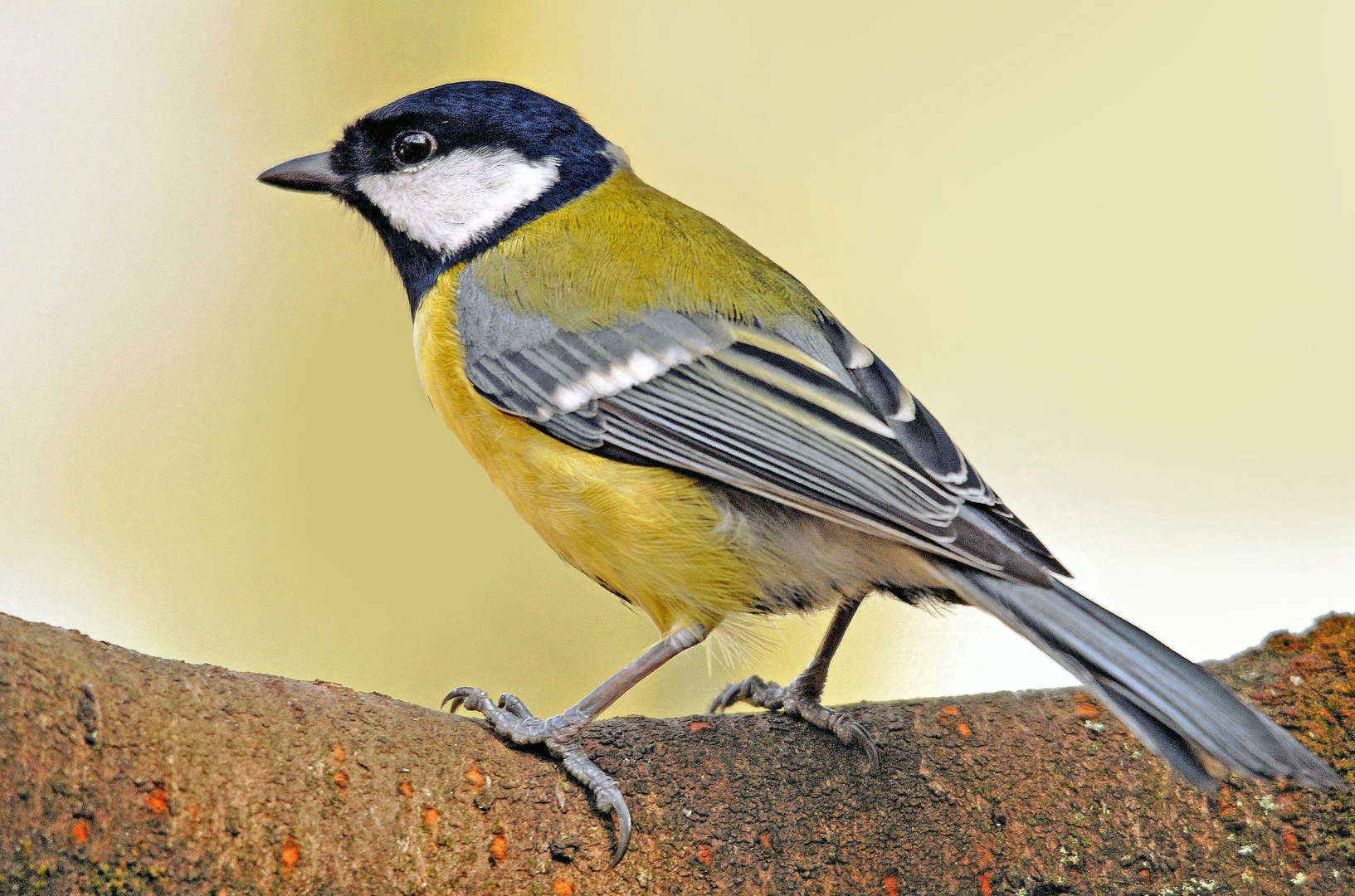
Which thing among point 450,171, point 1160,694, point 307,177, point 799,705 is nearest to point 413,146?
point 450,171

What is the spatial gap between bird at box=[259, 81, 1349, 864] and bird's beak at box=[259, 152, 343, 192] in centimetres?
18

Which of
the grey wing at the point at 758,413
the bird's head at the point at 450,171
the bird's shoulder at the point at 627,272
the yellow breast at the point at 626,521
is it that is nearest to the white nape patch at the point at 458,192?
the bird's head at the point at 450,171

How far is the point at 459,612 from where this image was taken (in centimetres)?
327

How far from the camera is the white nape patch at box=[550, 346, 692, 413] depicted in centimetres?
211

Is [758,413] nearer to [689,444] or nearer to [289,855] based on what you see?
[689,444]

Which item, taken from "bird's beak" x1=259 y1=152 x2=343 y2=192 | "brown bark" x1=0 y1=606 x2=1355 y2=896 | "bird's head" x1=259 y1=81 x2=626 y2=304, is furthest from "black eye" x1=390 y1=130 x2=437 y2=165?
"brown bark" x1=0 y1=606 x2=1355 y2=896

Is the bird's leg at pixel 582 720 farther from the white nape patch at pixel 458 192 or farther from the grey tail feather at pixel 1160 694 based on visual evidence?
the white nape patch at pixel 458 192

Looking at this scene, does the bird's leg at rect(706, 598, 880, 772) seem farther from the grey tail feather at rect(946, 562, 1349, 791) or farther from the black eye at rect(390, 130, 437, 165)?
the black eye at rect(390, 130, 437, 165)

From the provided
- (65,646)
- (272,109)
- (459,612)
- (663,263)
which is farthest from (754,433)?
(272,109)

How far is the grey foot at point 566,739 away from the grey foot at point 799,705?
1.46ft

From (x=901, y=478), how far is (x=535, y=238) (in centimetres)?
98

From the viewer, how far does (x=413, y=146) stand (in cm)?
253

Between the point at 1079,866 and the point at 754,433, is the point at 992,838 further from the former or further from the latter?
the point at 754,433

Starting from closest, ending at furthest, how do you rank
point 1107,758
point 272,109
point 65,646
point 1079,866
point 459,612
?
point 65,646 → point 1079,866 → point 1107,758 → point 459,612 → point 272,109
